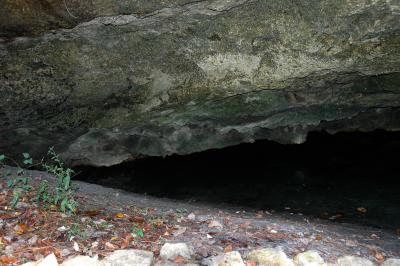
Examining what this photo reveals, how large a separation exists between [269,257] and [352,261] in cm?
61

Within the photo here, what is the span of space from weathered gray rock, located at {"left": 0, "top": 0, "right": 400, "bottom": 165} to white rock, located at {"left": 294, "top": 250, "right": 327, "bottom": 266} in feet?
7.08

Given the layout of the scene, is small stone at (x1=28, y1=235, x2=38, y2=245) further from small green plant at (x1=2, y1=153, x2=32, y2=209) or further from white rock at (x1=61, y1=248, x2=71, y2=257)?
small green plant at (x1=2, y1=153, x2=32, y2=209)

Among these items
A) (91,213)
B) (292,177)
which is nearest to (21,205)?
(91,213)

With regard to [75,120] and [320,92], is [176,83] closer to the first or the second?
[75,120]

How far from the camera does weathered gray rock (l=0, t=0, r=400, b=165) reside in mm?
3730

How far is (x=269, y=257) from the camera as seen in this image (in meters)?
2.67

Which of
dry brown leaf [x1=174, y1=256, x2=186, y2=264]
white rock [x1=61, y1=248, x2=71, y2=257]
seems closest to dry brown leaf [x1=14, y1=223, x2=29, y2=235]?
white rock [x1=61, y1=248, x2=71, y2=257]

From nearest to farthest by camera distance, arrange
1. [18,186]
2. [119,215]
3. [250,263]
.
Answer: [250,263], [119,215], [18,186]

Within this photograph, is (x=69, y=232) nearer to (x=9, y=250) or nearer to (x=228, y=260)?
(x=9, y=250)

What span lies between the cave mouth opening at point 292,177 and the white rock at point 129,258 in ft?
9.94

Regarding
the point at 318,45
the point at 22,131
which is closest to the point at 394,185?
the point at 318,45

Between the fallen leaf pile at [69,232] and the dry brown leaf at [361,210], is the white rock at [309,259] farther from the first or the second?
the dry brown leaf at [361,210]

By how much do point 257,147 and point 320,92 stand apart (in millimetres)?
2701

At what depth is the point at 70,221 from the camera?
3.16 metres
